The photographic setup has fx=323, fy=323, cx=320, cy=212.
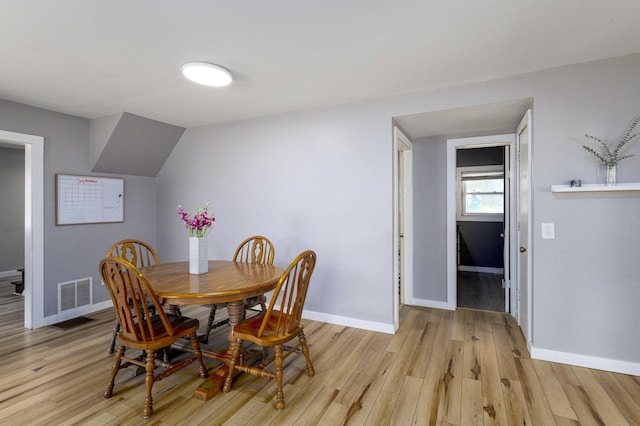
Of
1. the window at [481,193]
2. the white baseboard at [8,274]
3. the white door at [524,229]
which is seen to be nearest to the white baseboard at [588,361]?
the white door at [524,229]

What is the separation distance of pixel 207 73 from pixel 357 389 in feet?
8.26

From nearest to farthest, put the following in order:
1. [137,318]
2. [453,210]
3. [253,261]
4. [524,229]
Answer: [137,318]
[524,229]
[253,261]
[453,210]

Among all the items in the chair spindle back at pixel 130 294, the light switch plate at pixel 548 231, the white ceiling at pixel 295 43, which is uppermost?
the white ceiling at pixel 295 43

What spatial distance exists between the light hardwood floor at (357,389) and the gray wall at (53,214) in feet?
2.71

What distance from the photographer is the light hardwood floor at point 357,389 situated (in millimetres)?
1905

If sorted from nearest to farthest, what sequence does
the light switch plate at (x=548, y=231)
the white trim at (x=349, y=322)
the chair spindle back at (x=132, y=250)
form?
1. the light switch plate at (x=548, y=231)
2. the chair spindle back at (x=132, y=250)
3. the white trim at (x=349, y=322)

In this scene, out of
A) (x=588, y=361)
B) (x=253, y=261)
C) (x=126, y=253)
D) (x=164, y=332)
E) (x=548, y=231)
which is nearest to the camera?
(x=164, y=332)

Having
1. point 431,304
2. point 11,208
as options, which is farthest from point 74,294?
point 431,304

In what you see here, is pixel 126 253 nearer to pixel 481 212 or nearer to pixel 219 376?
pixel 219 376

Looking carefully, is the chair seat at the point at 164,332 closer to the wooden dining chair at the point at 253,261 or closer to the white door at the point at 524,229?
the wooden dining chair at the point at 253,261

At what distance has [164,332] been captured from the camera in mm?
2111

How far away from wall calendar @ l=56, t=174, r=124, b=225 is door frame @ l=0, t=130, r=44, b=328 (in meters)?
0.18

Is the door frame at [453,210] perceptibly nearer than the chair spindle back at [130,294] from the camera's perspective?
No

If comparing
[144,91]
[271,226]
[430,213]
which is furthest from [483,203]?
[144,91]
